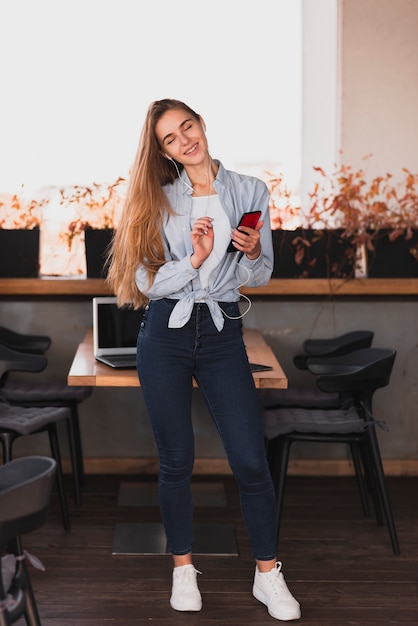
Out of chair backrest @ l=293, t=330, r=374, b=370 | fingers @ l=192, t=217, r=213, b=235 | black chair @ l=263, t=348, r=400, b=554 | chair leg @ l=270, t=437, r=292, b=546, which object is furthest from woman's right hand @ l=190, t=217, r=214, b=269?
chair backrest @ l=293, t=330, r=374, b=370

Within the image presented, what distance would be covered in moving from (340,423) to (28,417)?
4.35ft

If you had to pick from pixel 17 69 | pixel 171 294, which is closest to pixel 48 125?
pixel 17 69

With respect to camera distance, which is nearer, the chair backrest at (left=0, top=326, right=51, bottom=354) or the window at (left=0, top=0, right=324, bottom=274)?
the chair backrest at (left=0, top=326, right=51, bottom=354)

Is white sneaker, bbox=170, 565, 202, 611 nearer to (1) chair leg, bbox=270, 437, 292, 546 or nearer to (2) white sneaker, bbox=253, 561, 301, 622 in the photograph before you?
(2) white sneaker, bbox=253, 561, 301, 622

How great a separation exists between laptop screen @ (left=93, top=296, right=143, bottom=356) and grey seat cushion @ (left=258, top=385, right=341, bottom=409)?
728 millimetres

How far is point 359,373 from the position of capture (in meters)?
3.55

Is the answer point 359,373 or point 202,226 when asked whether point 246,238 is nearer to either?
point 202,226

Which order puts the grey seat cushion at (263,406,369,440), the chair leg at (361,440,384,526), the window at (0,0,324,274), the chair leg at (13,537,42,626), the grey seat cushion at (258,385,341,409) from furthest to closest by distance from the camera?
the window at (0,0,324,274), the grey seat cushion at (258,385,341,409), the chair leg at (361,440,384,526), the grey seat cushion at (263,406,369,440), the chair leg at (13,537,42,626)

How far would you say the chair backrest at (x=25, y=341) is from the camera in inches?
172

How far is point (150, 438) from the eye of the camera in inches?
183

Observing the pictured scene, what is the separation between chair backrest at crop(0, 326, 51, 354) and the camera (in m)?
4.36

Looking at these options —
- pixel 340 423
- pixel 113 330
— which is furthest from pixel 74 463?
pixel 340 423

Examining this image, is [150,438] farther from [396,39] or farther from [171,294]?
[396,39]

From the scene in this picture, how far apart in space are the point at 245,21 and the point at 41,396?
162 inches
